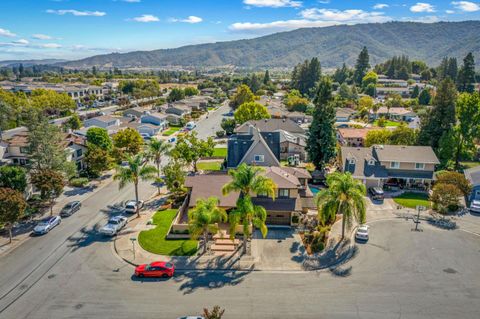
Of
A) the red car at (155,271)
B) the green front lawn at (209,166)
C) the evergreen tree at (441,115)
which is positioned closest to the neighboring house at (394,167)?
the evergreen tree at (441,115)

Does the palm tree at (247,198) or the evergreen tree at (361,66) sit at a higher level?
the evergreen tree at (361,66)

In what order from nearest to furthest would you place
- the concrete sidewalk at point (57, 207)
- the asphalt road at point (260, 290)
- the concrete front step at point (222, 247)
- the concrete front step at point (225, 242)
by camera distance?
1. the asphalt road at point (260, 290)
2. the concrete front step at point (222, 247)
3. the concrete sidewalk at point (57, 207)
4. the concrete front step at point (225, 242)

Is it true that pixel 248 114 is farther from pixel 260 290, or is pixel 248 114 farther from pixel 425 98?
pixel 425 98

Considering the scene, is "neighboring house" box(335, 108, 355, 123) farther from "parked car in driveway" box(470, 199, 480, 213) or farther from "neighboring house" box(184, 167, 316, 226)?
"neighboring house" box(184, 167, 316, 226)

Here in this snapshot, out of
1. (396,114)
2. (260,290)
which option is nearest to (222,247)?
(260,290)

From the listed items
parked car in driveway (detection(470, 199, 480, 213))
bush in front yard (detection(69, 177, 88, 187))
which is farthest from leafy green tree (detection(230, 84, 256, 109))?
parked car in driveway (detection(470, 199, 480, 213))

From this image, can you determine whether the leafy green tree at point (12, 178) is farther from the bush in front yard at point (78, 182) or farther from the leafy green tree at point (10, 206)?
the bush in front yard at point (78, 182)
